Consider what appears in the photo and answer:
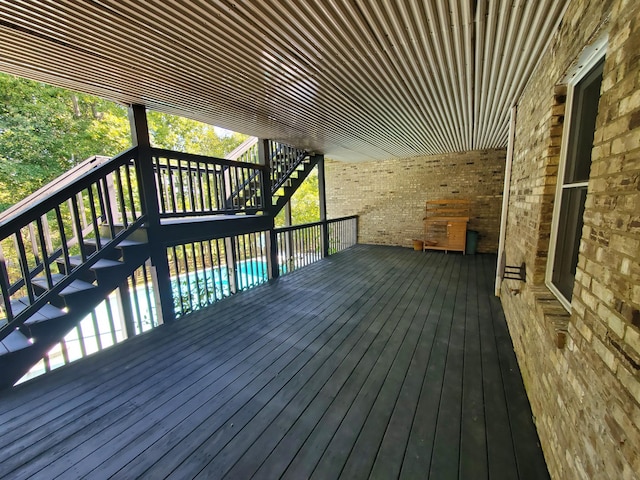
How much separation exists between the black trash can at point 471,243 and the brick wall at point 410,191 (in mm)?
258

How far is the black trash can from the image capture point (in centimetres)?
690

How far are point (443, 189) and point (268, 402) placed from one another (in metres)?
7.26

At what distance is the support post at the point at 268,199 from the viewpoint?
4.75m

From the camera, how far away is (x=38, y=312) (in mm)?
2377

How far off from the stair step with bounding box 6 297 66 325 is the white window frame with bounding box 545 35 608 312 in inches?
163

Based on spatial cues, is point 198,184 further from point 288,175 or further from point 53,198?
point 288,175

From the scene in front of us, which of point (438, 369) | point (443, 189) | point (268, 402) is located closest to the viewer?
point (268, 402)

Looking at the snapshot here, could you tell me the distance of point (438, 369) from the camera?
7.59 ft

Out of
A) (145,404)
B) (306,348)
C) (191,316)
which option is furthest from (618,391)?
(191,316)

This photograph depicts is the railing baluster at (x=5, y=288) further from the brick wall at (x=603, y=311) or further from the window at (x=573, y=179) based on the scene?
the window at (x=573, y=179)

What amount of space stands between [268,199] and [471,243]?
5597 millimetres

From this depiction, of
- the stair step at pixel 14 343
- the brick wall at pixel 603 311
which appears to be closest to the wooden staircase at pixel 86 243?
the stair step at pixel 14 343

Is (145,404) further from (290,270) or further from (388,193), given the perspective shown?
(388,193)

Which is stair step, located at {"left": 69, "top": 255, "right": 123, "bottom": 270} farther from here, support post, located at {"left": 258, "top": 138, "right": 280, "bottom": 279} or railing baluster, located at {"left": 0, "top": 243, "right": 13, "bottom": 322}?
support post, located at {"left": 258, "top": 138, "right": 280, "bottom": 279}
